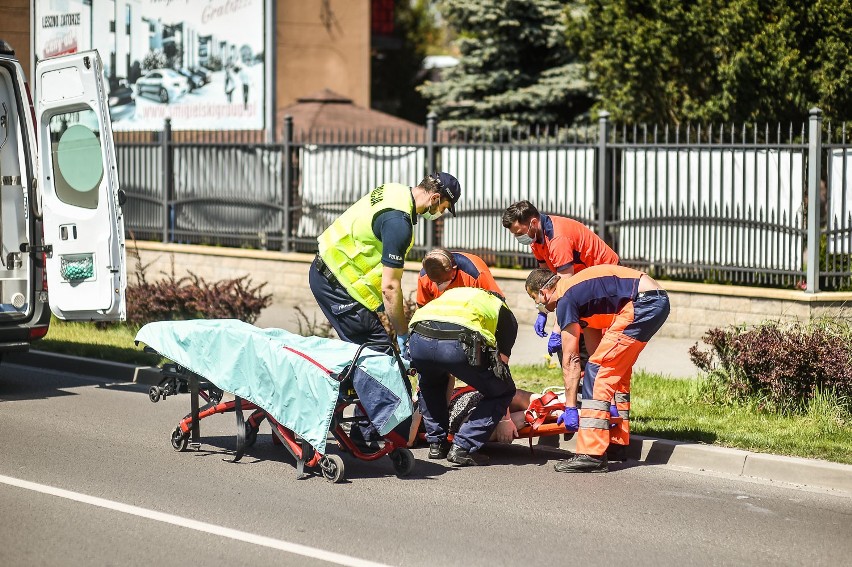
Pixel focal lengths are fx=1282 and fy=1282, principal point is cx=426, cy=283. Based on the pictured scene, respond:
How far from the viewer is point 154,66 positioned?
20359 millimetres

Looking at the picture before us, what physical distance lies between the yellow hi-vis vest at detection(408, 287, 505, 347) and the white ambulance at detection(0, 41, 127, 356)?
3568 millimetres

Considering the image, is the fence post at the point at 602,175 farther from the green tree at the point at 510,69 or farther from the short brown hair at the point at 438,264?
the green tree at the point at 510,69

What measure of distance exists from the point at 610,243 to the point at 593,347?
6.11 meters

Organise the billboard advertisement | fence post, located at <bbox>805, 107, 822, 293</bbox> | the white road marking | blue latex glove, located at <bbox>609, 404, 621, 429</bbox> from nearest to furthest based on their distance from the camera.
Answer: the white road marking, blue latex glove, located at <bbox>609, 404, 621, 429</bbox>, fence post, located at <bbox>805, 107, 822, 293</bbox>, the billboard advertisement

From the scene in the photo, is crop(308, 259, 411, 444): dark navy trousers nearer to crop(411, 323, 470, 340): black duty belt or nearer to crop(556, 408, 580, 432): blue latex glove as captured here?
crop(411, 323, 470, 340): black duty belt

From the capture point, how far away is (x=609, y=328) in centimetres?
809

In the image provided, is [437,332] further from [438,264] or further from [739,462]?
[739,462]

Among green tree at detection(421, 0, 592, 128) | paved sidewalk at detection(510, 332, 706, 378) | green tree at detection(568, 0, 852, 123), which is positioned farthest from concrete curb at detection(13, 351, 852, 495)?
green tree at detection(421, 0, 592, 128)

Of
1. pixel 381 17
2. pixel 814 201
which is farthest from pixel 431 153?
pixel 381 17

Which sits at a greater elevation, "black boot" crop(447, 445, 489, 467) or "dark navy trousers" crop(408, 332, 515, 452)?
"dark navy trousers" crop(408, 332, 515, 452)

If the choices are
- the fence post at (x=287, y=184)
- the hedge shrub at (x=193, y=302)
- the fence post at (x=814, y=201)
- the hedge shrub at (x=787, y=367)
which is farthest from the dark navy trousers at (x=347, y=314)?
the fence post at (x=287, y=184)

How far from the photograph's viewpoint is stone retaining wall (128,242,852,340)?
12945 mm

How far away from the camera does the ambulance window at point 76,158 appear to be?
35.3 ft

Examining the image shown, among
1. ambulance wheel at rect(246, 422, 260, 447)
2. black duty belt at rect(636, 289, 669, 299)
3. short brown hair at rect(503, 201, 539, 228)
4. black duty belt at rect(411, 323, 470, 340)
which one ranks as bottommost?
ambulance wheel at rect(246, 422, 260, 447)
